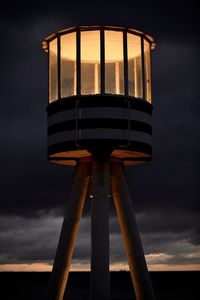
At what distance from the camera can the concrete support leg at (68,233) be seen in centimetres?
2472

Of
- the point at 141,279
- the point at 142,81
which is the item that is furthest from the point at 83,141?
the point at 141,279

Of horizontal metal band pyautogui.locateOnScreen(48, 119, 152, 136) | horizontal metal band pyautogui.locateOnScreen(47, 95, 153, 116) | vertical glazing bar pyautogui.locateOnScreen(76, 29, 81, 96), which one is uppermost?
vertical glazing bar pyautogui.locateOnScreen(76, 29, 81, 96)

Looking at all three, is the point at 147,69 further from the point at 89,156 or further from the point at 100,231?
the point at 100,231

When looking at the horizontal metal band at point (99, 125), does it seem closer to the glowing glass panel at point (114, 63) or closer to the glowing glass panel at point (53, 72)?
the glowing glass panel at point (114, 63)

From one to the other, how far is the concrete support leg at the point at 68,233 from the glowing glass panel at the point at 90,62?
3097 millimetres

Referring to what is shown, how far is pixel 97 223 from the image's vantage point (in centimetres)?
2352

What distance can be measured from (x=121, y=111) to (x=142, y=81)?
77.3 inches

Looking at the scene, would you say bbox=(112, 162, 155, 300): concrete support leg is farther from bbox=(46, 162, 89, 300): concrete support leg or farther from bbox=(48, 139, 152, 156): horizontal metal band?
bbox=(48, 139, 152, 156): horizontal metal band

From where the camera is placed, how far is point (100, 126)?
2328cm

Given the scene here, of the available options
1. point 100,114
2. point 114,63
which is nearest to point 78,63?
point 114,63

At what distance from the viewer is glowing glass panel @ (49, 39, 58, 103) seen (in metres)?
25.0

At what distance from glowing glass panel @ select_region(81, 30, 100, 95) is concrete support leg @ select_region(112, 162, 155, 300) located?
126 inches

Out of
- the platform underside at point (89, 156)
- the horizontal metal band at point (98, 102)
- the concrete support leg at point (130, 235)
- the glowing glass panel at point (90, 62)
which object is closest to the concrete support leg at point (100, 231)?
the platform underside at point (89, 156)

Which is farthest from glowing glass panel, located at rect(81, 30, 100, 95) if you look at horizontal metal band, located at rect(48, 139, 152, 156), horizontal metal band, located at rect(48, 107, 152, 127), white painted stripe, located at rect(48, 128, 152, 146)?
horizontal metal band, located at rect(48, 139, 152, 156)
